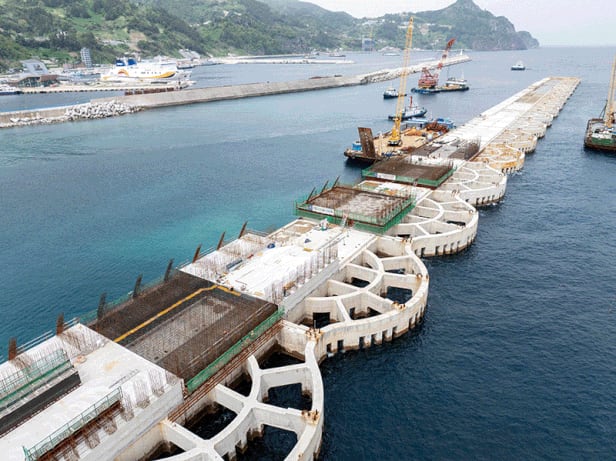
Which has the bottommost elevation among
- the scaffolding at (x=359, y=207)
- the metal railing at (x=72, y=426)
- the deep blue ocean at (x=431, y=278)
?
the deep blue ocean at (x=431, y=278)

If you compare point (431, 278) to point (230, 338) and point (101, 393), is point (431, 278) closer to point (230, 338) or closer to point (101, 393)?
point (230, 338)

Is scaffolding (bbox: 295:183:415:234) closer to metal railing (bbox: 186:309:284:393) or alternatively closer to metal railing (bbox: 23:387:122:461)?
metal railing (bbox: 186:309:284:393)

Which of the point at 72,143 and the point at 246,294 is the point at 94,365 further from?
the point at 72,143

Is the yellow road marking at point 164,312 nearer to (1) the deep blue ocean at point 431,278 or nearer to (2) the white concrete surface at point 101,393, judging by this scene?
(2) the white concrete surface at point 101,393

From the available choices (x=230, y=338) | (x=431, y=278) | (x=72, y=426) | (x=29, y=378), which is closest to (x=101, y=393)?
(x=72, y=426)

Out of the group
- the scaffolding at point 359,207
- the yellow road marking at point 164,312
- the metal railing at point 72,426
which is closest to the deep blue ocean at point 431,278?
the scaffolding at point 359,207

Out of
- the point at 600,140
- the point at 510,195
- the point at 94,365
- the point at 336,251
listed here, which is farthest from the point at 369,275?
the point at 600,140
